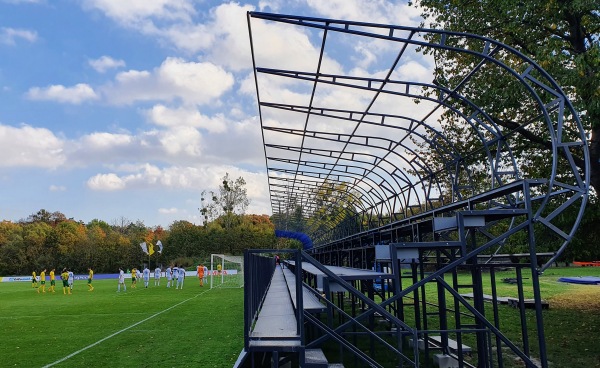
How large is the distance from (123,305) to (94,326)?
631 cm

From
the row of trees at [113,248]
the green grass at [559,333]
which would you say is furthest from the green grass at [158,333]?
the row of trees at [113,248]

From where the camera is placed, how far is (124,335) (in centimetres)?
1253

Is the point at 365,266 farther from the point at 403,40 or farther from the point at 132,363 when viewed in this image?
the point at 403,40

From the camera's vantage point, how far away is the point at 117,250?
220 feet

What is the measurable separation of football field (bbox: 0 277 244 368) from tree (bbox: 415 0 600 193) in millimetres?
8316

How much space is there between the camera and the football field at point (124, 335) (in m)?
9.56

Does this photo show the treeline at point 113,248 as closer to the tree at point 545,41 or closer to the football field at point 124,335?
the football field at point 124,335

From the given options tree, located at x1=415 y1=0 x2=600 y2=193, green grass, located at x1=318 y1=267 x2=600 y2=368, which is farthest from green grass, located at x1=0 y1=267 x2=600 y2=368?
tree, located at x1=415 y1=0 x2=600 y2=193

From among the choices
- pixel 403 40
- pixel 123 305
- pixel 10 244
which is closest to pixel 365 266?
pixel 403 40

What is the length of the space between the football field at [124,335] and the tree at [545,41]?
8316 mm

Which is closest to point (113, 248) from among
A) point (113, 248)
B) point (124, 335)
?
point (113, 248)

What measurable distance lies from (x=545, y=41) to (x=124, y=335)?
1253cm

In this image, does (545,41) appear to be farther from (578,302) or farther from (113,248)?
(113,248)

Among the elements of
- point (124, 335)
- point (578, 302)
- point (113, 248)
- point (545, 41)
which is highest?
point (545, 41)
